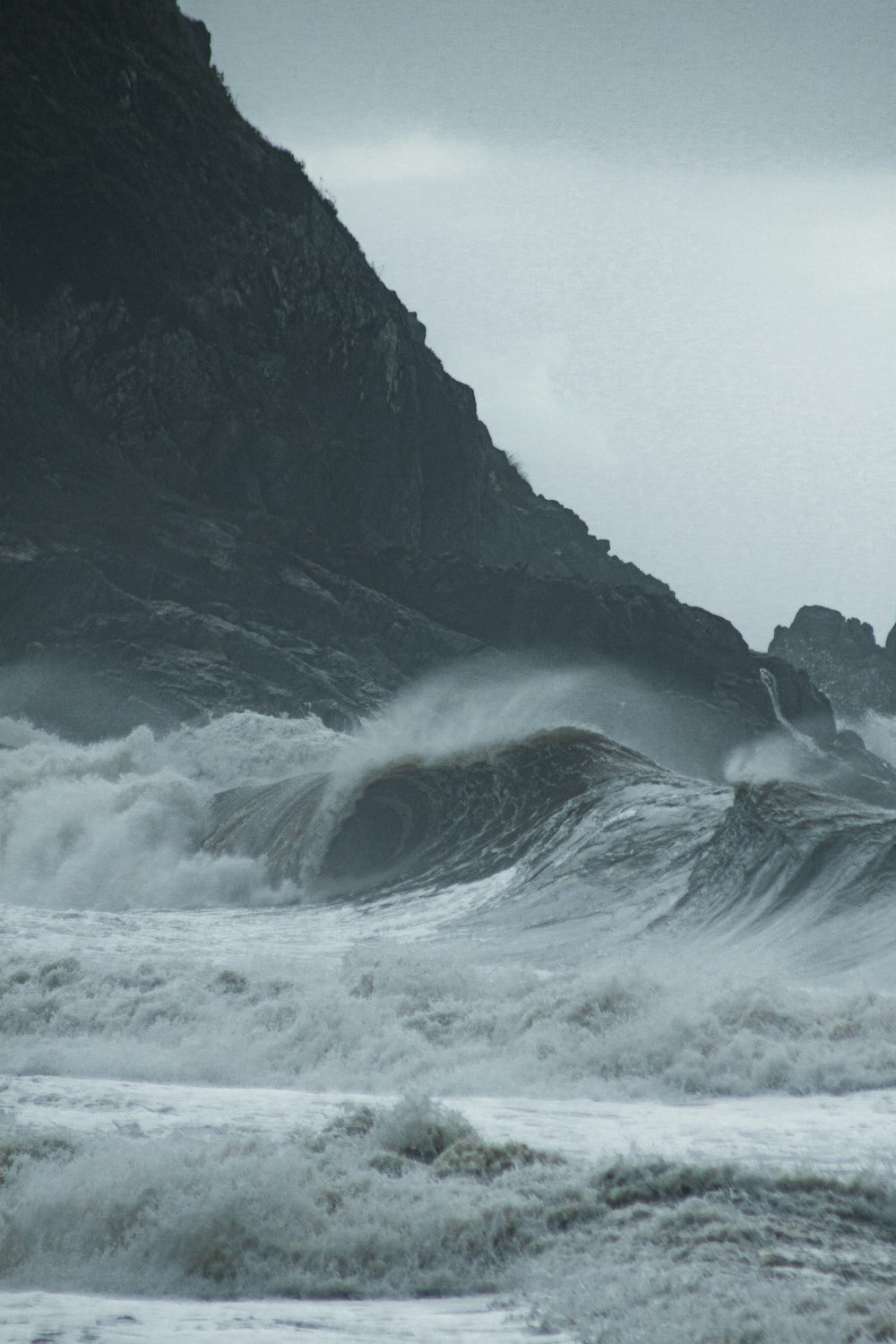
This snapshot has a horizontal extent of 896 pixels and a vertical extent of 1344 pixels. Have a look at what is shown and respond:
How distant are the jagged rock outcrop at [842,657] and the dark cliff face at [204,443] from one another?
29056 mm

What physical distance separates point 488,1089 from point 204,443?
49.7 m

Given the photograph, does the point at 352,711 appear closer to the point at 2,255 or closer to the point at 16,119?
the point at 2,255

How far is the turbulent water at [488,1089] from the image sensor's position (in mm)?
3840

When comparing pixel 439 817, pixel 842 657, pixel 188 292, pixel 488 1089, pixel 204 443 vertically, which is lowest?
pixel 488 1089

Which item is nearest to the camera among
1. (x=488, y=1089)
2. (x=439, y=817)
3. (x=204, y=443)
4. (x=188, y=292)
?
(x=488, y=1089)

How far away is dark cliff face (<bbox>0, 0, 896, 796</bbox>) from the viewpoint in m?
45.0

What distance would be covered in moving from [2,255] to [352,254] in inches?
689

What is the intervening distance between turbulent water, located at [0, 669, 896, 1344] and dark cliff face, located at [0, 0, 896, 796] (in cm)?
2940

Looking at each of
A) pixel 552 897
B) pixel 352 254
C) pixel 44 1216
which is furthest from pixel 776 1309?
pixel 352 254

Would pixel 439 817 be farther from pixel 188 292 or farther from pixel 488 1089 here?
pixel 188 292

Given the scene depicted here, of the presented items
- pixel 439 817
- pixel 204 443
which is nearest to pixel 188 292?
pixel 204 443

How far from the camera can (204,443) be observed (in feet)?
175

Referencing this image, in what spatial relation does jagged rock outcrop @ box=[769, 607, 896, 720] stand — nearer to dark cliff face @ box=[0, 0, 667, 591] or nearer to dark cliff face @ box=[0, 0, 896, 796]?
dark cliff face @ box=[0, 0, 896, 796]

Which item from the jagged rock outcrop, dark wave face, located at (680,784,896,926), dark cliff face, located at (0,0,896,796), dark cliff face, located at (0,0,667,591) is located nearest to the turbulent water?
dark wave face, located at (680,784,896,926)
